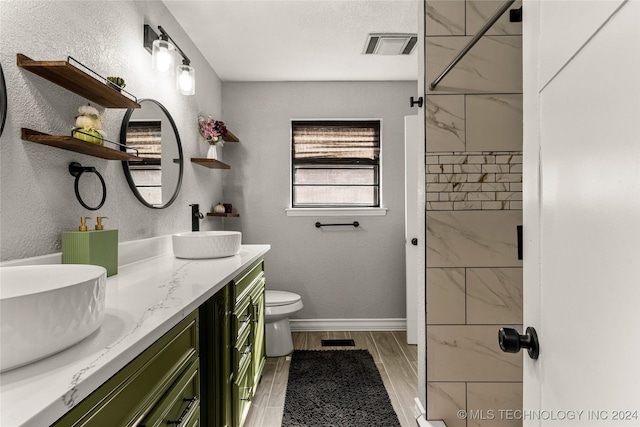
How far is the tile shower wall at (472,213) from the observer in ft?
5.88

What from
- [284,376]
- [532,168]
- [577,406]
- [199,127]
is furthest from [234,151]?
[577,406]

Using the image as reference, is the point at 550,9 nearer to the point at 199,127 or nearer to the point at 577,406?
the point at 577,406

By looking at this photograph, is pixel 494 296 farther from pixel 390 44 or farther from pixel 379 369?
pixel 390 44

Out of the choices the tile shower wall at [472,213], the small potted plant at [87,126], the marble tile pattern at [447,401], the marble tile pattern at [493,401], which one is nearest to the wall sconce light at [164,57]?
the small potted plant at [87,126]

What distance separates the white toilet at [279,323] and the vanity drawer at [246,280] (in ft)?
1.74

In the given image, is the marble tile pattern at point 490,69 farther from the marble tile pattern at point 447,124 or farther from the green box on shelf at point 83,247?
the green box on shelf at point 83,247

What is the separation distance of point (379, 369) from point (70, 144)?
2.31m

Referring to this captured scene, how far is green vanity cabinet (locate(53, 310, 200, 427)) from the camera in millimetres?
621

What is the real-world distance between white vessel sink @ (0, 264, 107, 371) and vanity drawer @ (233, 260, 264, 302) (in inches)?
37.0

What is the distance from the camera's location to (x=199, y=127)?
9.10 ft

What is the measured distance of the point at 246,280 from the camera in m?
1.87

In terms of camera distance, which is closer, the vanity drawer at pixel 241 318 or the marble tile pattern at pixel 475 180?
the vanity drawer at pixel 241 318

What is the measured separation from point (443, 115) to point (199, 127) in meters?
1.80

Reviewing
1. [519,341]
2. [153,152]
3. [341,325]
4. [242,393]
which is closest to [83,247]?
[153,152]
